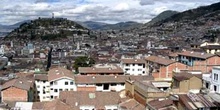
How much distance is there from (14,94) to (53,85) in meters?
6.34

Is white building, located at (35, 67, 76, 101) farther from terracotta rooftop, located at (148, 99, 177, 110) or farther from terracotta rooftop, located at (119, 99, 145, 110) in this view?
terracotta rooftop, located at (148, 99, 177, 110)

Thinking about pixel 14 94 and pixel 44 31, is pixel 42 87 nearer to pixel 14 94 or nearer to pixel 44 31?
pixel 14 94

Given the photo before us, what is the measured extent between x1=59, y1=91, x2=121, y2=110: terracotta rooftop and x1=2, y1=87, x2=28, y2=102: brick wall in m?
4.18

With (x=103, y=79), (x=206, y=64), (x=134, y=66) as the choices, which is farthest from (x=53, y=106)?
(x=134, y=66)

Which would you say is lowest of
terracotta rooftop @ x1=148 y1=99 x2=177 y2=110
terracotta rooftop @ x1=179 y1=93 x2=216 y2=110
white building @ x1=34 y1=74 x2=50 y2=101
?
Result: white building @ x1=34 y1=74 x2=50 y2=101

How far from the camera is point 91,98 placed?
110ft

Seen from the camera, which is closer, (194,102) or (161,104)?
(194,102)

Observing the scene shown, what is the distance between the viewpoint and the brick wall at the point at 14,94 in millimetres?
35344

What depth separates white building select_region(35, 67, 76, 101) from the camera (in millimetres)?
40531

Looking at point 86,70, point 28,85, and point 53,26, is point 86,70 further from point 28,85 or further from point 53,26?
point 53,26

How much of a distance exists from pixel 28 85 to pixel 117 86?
32.7ft

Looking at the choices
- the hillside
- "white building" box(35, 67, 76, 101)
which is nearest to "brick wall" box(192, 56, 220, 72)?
"white building" box(35, 67, 76, 101)

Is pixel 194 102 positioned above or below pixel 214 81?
below

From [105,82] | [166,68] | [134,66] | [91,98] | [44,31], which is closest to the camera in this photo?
[91,98]
